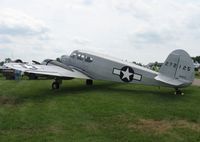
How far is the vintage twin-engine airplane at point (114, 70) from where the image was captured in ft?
45.9

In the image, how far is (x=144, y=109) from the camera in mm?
10945

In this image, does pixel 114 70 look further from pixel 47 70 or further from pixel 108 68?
pixel 47 70

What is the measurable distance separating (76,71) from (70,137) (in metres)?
11.2

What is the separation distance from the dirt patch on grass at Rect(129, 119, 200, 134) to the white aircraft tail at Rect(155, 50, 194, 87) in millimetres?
4790

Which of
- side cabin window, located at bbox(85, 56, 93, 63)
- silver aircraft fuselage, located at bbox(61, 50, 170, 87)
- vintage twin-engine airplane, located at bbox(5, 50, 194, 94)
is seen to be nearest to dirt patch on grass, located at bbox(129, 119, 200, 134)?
vintage twin-engine airplane, located at bbox(5, 50, 194, 94)

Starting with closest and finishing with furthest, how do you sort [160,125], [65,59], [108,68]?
[160,125]
[108,68]
[65,59]

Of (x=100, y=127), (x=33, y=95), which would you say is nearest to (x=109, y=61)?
(x=33, y=95)

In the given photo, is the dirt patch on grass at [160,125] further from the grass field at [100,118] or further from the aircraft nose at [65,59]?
the aircraft nose at [65,59]

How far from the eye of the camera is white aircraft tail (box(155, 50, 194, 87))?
Result: 542 inches

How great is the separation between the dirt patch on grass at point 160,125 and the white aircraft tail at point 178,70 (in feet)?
15.7

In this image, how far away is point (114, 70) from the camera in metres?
16.7

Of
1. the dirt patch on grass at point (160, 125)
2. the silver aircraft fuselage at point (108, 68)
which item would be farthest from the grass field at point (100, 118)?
the silver aircraft fuselage at point (108, 68)

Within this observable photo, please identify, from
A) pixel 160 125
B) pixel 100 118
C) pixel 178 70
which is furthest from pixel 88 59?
pixel 160 125

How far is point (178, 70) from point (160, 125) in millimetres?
5833
